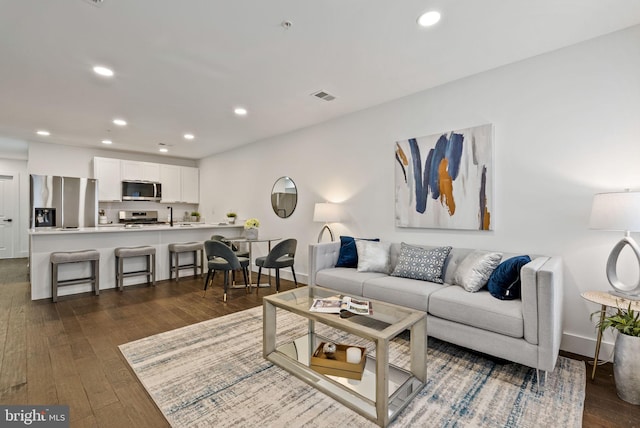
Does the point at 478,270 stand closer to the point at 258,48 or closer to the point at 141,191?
the point at 258,48

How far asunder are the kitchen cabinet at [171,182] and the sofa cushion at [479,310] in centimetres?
669

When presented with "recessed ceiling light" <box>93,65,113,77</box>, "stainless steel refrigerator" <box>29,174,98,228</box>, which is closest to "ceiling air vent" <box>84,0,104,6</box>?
"recessed ceiling light" <box>93,65,113,77</box>

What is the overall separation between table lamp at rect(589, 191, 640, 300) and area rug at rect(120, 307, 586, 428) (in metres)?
0.69

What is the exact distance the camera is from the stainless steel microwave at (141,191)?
21.7 feet

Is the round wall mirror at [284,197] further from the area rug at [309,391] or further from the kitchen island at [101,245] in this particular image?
the area rug at [309,391]

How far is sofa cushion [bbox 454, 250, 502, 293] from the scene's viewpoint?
8.59ft

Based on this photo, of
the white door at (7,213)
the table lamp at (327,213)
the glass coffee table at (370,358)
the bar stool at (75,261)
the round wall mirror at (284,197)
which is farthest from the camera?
the white door at (7,213)

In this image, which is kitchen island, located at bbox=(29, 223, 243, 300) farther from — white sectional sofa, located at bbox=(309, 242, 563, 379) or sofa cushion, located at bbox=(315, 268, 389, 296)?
white sectional sofa, located at bbox=(309, 242, 563, 379)

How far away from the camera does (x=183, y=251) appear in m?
5.18

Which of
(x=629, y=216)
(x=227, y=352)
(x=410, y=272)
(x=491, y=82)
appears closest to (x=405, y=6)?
(x=491, y=82)

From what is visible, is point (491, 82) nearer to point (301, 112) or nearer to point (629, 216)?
point (629, 216)

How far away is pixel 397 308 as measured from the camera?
2227mm

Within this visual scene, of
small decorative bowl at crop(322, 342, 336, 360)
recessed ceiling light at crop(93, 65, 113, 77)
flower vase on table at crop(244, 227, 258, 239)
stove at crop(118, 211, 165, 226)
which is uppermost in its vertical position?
recessed ceiling light at crop(93, 65, 113, 77)

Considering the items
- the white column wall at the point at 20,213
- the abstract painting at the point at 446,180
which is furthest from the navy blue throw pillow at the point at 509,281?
the white column wall at the point at 20,213
